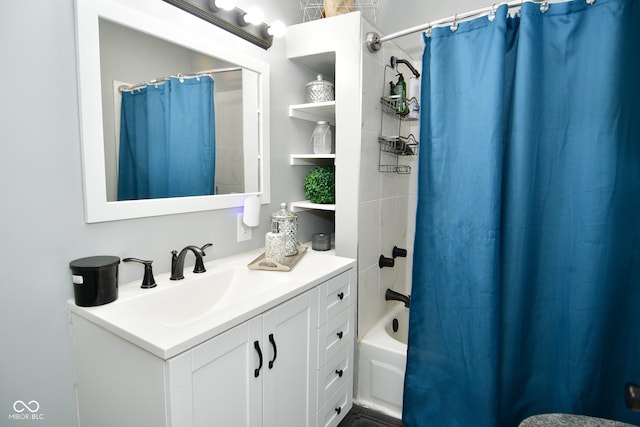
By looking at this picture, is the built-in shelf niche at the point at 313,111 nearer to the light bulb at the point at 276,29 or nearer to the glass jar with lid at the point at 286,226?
the light bulb at the point at 276,29

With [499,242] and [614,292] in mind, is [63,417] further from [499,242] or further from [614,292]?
[614,292]

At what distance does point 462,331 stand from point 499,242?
1.46 feet

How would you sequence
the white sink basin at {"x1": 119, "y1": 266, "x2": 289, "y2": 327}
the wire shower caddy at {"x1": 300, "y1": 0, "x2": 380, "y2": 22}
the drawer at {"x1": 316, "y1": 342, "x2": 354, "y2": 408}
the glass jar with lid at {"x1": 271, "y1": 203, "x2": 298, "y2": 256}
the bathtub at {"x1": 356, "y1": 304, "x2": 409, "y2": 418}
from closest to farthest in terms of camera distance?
the white sink basin at {"x1": 119, "y1": 266, "x2": 289, "y2": 327}
the drawer at {"x1": 316, "y1": 342, "x2": 354, "y2": 408}
the glass jar with lid at {"x1": 271, "y1": 203, "x2": 298, "y2": 256}
the bathtub at {"x1": 356, "y1": 304, "x2": 409, "y2": 418}
the wire shower caddy at {"x1": 300, "y1": 0, "x2": 380, "y2": 22}

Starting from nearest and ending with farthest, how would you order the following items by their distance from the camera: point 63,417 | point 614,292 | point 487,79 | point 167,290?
point 63,417, point 167,290, point 614,292, point 487,79

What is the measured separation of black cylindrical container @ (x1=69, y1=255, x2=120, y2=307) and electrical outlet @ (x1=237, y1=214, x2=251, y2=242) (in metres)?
0.67

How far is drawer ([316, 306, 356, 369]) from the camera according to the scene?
1.52m

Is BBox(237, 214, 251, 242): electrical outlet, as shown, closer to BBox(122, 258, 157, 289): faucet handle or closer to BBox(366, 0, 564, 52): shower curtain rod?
BBox(122, 258, 157, 289): faucet handle

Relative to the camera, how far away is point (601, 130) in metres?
1.32

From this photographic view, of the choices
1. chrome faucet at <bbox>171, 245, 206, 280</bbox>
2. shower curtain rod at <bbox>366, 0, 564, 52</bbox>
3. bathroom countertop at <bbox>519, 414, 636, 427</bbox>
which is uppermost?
shower curtain rod at <bbox>366, 0, 564, 52</bbox>

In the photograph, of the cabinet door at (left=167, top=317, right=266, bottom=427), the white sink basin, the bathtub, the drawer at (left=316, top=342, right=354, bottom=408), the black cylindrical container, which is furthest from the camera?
the bathtub

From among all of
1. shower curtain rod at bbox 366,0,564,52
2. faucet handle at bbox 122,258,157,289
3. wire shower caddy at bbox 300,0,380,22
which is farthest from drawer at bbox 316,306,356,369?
wire shower caddy at bbox 300,0,380,22

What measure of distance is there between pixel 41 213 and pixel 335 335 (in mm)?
1218

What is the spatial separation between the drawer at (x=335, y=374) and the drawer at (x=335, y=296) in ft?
0.72

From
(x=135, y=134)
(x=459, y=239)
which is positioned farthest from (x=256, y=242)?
(x=459, y=239)
